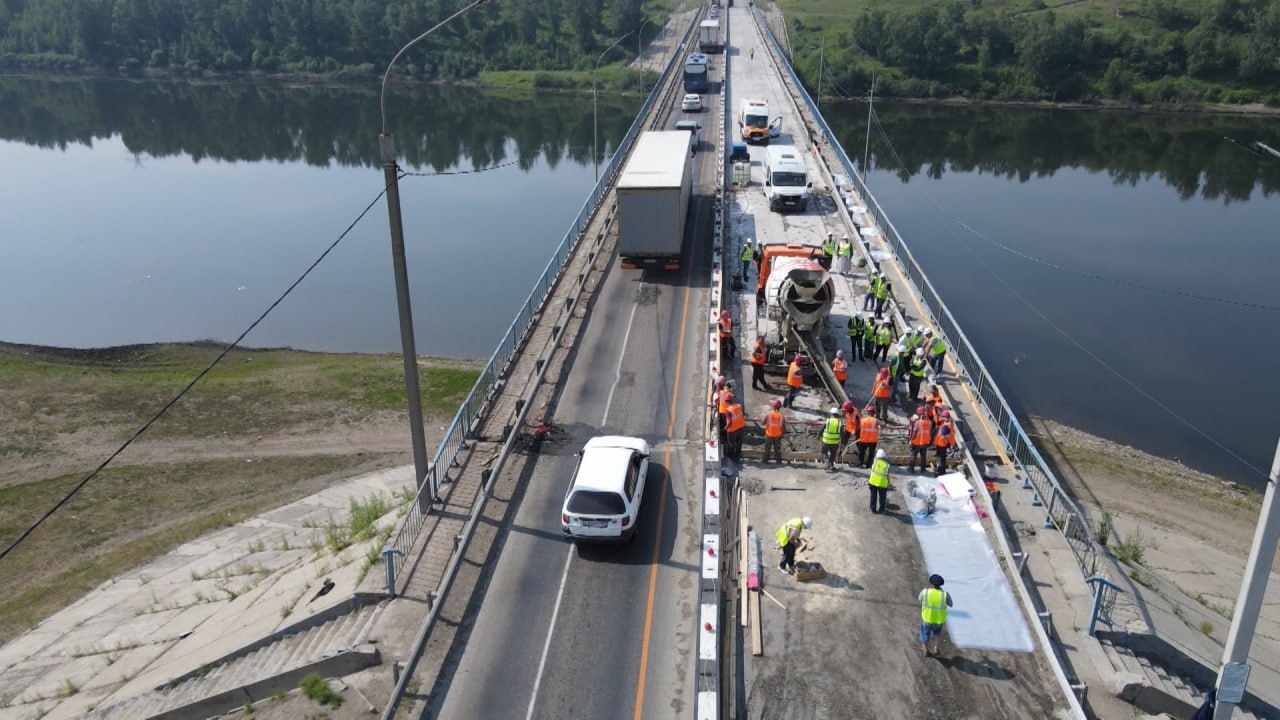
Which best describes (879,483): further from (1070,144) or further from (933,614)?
(1070,144)

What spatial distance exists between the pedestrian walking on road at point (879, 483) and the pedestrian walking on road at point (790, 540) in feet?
6.86

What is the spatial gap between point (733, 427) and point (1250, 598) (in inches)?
440

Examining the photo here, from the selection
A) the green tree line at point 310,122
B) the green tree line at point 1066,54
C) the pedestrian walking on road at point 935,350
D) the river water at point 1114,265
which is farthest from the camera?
the green tree line at point 1066,54

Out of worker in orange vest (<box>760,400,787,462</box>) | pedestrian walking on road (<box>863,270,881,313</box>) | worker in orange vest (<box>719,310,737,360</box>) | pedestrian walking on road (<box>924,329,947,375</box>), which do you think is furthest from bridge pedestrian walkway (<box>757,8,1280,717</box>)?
pedestrian walking on road (<box>863,270,881,313</box>)

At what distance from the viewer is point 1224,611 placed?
75.9ft

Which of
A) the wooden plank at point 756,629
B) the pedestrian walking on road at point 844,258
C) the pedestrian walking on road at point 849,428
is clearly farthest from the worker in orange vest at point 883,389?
the pedestrian walking on road at point 844,258

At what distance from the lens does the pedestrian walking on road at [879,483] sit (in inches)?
701

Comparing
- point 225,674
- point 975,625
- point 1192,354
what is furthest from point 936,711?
point 1192,354

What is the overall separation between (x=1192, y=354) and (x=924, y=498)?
28.7m

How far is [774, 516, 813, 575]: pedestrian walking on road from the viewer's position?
16344 mm

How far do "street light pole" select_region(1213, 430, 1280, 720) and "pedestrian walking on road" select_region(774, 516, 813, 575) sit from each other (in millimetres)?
7019

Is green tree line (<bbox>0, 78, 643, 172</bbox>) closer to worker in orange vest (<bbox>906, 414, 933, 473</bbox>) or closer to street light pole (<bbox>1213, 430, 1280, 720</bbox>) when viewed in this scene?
worker in orange vest (<bbox>906, 414, 933, 473</bbox>)

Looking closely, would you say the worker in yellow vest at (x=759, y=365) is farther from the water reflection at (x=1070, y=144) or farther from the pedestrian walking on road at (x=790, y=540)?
the water reflection at (x=1070, y=144)

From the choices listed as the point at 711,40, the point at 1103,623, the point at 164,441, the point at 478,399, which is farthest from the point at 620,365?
the point at 711,40
